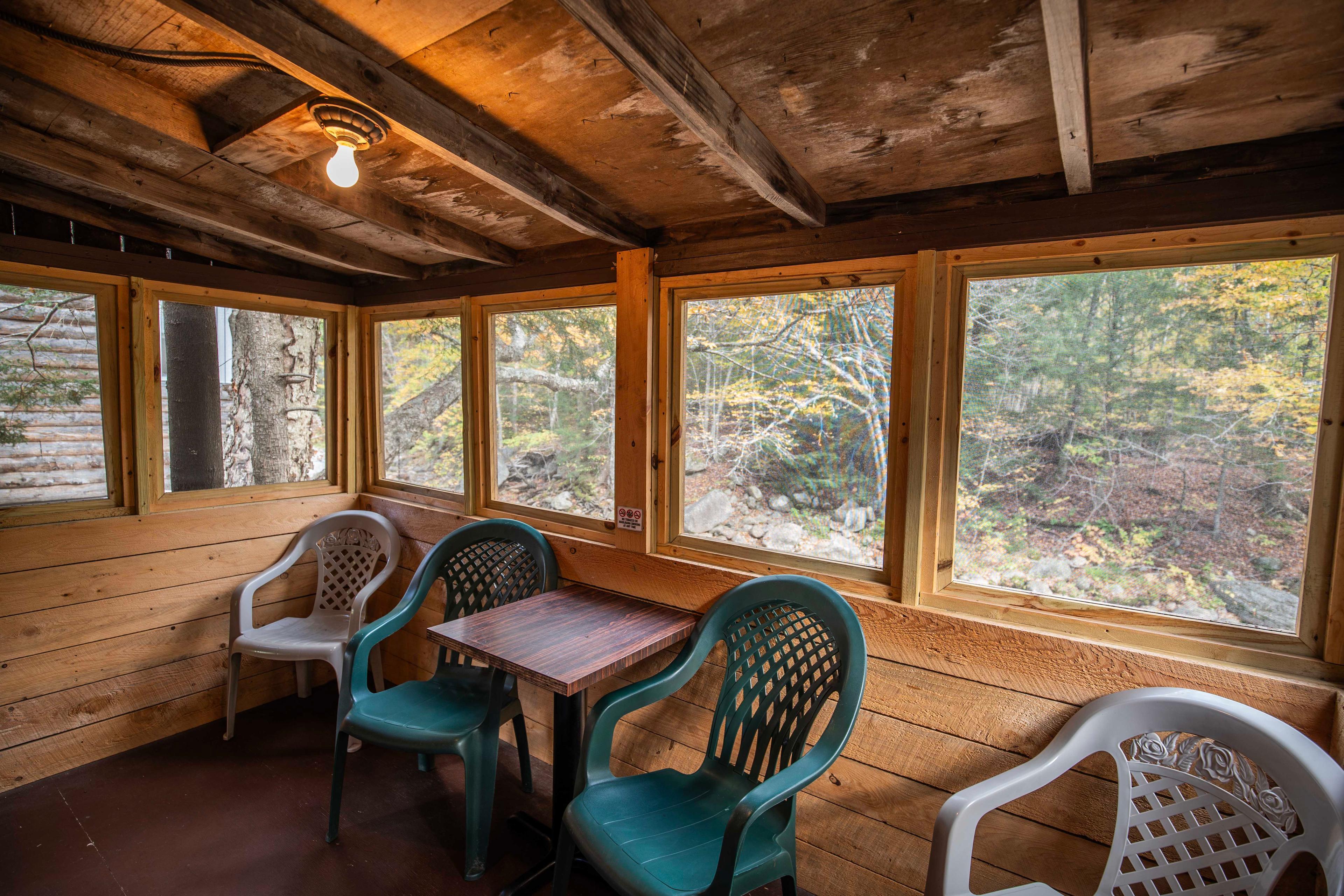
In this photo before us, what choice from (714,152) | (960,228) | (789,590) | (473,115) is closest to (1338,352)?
(960,228)

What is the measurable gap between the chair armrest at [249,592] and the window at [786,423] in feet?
6.63

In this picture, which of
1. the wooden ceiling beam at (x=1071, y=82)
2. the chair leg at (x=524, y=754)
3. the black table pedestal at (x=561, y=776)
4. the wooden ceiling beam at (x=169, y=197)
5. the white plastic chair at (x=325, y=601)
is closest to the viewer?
the wooden ceiling beam at (x=1071, y=82)

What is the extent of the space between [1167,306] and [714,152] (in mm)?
1176

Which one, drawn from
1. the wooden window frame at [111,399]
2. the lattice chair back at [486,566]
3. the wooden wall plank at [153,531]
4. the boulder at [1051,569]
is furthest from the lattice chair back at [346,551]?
the boulder at [1051,569]

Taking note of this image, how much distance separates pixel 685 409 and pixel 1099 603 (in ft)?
4.47

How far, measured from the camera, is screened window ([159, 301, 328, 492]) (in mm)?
2834

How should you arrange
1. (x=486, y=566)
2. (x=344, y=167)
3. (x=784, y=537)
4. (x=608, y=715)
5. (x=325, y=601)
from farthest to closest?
(x=325, y=601), (x=486, y=566), (x=784, y=537), (x=608, y=715), (x=344, y=167)

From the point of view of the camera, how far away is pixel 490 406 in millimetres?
2881

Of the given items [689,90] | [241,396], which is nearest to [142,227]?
[241,396]

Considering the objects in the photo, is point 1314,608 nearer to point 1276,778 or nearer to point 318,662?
point 1276,778

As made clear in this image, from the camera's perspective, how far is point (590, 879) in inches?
79.0

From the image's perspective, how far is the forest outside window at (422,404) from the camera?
9.91 ft

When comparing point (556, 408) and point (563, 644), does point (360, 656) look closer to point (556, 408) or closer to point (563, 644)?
point (563, 644)

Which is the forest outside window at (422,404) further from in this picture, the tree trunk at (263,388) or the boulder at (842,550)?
the boulder at (842,550)
